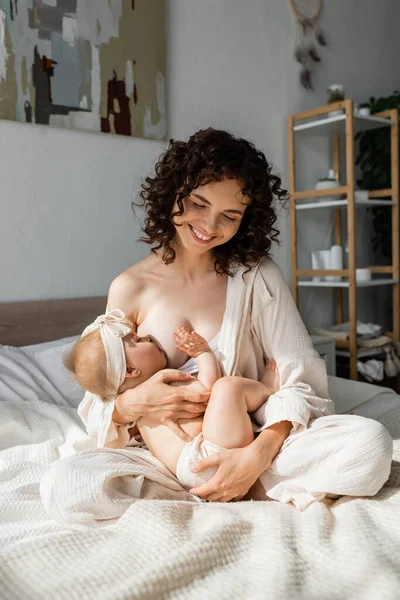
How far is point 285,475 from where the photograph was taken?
3.76ft

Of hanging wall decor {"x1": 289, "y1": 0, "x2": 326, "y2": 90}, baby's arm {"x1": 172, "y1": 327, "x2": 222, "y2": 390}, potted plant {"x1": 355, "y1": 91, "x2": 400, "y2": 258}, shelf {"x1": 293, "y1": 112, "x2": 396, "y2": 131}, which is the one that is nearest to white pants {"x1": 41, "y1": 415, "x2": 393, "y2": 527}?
baby's arm {"x1": 172, "y1": 327, "x2": 222, "y2": 390}

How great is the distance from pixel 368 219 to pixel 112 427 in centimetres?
281

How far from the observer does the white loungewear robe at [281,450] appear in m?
1.04

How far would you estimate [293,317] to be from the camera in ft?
4.46

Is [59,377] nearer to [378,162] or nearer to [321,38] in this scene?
[378,162]

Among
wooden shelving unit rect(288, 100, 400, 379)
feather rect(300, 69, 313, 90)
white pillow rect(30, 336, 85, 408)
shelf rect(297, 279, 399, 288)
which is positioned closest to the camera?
white pillow rect(30, 336, 85, 408)

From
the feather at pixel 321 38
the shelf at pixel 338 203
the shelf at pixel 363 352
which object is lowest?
the shelf at pixel 363 352

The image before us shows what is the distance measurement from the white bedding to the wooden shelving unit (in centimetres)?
176

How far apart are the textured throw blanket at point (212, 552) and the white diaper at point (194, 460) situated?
8 cm

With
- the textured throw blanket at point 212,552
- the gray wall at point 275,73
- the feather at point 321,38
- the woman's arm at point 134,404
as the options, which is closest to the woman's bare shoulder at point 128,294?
the woman's arm at point 134,404

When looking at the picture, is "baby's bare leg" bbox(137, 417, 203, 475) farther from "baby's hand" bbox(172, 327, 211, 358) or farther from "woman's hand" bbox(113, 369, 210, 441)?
"baby's hand" bbox(172, 327, 211, 358)

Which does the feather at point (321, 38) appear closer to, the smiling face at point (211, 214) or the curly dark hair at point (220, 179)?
the curly dark hair at point (220, 179)

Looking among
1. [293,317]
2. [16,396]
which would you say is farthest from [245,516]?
[16,396]

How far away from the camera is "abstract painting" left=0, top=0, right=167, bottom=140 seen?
2143 mm
